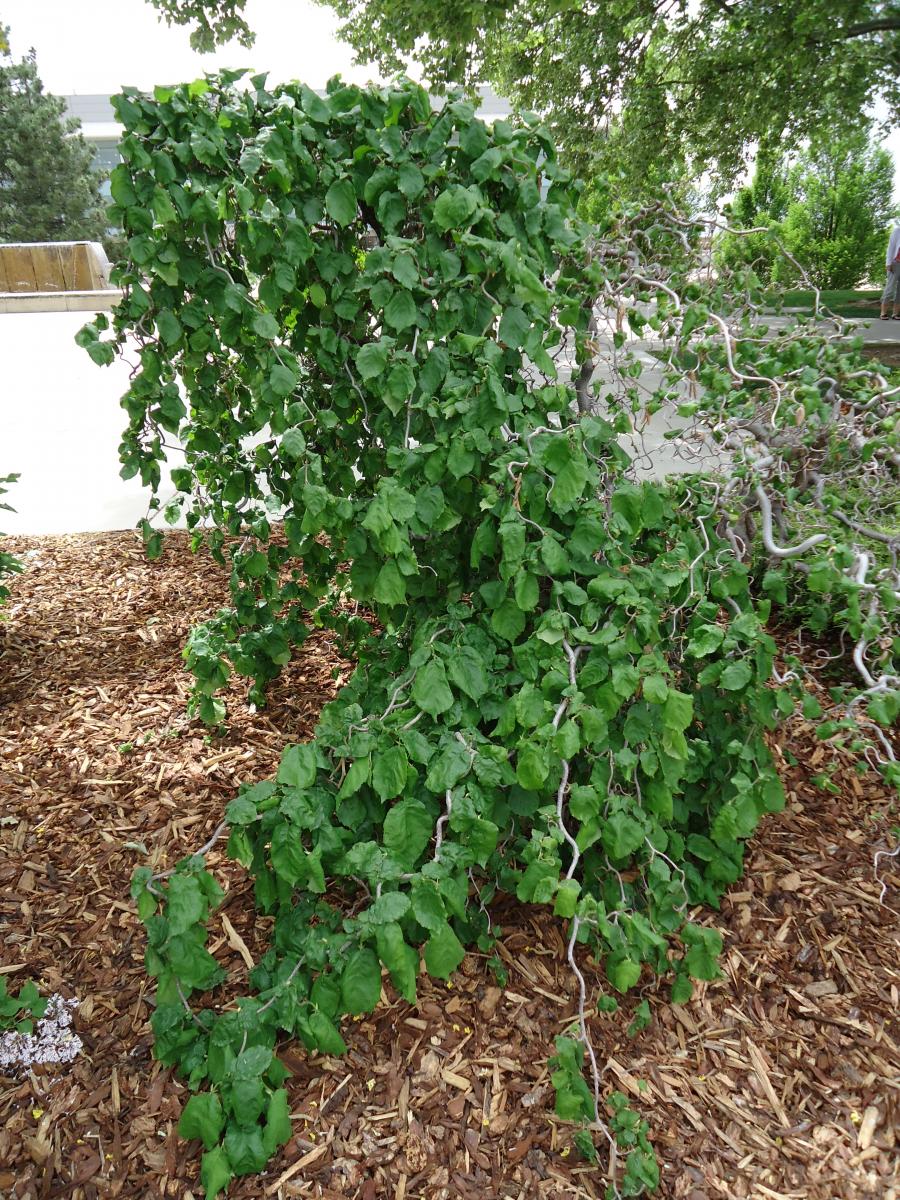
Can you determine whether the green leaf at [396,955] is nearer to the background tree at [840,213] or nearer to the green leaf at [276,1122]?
the green leaf at [276,1122]

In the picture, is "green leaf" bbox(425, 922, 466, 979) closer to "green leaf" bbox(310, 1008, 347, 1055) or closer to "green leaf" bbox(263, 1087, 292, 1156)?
"green leaf" bbox(310, 1008, 347, 1055)

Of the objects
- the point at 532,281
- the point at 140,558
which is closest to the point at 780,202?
the point at 140,558

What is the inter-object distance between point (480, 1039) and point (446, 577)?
3.92 ft

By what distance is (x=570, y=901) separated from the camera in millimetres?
1641

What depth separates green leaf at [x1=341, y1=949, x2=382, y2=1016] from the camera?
5.15ft

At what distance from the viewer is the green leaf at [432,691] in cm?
182

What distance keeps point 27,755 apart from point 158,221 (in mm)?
2001

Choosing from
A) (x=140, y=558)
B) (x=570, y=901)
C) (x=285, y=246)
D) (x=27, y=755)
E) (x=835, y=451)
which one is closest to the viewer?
(x=570, y=901)

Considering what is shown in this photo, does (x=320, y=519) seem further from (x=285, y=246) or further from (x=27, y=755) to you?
(x=27, y=755)

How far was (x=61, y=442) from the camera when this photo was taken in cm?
739

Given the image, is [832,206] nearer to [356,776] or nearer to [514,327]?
[514,327]

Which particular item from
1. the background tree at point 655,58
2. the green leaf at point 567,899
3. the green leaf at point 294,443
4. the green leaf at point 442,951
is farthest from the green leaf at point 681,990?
the background tree at point 655,58

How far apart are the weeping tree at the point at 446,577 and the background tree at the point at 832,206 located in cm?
1692

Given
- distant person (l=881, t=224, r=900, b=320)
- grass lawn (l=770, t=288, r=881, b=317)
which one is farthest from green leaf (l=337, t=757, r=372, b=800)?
grass lawn (l=770, t=288, r=881, b=317)
